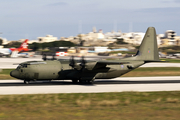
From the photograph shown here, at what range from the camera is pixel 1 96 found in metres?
21.2

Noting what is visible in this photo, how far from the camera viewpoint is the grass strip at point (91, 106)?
48.5 ft

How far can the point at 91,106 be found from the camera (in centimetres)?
1769

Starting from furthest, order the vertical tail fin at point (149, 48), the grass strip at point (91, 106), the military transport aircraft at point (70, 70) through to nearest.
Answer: the vertical tail fin at point (149, 48), the military transport aircraft at point (70, 70), the grass strip at point (91, 106)

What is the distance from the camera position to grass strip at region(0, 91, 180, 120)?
14.8m

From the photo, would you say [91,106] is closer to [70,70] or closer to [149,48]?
[70,70]

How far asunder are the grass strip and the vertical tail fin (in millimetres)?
9119

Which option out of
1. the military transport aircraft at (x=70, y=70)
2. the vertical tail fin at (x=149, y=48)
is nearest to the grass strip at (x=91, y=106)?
the military transport aircraft at (x=70, y=70)

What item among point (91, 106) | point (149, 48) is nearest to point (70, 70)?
point (149, 48)

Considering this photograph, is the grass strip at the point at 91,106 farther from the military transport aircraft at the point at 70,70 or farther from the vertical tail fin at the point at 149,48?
the vertical tail fin at the point at 149,48

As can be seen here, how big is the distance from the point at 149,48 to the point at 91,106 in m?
16.7

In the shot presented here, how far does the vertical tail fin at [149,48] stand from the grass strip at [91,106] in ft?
29.9

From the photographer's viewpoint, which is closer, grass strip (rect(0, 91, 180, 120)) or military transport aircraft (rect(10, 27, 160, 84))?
grass strip (rect(0, 91, 180, 120))

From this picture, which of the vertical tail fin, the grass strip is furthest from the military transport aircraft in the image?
the grass strip

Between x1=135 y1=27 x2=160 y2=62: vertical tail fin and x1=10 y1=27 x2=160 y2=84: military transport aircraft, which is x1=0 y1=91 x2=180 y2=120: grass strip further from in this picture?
x1=135 y1=27 x2=160 y2=62: vertical tail fin
